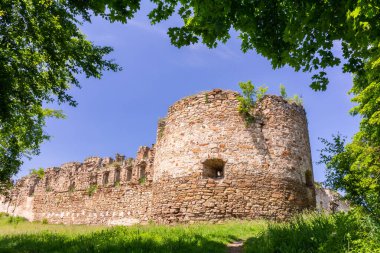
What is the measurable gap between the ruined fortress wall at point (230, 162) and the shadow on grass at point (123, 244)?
4072 millimetres

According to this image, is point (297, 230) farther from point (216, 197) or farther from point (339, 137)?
point (216, 197)

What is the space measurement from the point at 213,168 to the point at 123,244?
21.0 feet

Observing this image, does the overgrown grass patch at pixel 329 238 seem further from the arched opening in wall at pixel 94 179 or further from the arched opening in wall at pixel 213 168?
the arched opening in wall at pixel 94 179

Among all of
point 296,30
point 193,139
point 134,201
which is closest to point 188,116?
point 193,139

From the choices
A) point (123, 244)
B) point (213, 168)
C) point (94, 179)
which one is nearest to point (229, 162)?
point (213, 168)

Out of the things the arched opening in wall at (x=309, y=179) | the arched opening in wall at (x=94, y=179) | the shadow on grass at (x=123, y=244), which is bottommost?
the shadow on grass at (x=123, y=244)

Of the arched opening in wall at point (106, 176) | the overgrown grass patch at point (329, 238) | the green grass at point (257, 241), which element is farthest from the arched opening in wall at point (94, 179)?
the overgrown grass patch at point (329, 238)

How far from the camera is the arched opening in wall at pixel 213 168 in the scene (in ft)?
41.1

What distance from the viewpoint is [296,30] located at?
18.1ft

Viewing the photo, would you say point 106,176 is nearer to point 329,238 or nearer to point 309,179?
point 309,179

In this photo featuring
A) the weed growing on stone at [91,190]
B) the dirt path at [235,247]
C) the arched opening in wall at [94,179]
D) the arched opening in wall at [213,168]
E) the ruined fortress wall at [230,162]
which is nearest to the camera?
the dirt path at [235,247]

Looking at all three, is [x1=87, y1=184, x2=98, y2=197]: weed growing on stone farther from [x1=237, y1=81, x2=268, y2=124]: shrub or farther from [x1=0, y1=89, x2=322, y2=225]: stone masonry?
[x1=237, y1=81, x2=268, y2=124]: shrub

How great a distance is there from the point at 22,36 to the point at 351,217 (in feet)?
26.8

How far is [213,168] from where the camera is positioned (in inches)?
507
